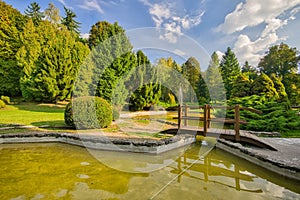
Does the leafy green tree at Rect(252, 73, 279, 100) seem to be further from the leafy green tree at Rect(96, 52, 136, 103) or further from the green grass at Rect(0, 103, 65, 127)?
the green grass at Rect(0, 103, 65, 127)

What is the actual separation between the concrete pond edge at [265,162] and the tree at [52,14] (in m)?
28.5

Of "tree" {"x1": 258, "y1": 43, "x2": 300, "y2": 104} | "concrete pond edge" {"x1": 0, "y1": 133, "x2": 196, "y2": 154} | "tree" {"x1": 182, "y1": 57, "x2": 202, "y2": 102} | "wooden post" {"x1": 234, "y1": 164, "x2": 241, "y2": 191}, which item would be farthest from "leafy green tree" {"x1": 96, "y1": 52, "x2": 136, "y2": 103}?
"tree" {"x1": 258, "y1": 43, "x2": 300, "y2": 104}

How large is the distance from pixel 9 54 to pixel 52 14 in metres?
10.9

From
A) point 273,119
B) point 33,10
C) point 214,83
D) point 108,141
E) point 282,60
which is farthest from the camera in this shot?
point 33,10

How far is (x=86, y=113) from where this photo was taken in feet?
21.2

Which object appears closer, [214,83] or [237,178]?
[237,178]

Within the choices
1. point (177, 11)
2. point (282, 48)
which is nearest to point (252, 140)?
point (177, 11)

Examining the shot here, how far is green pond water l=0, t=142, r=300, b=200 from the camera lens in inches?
89.8

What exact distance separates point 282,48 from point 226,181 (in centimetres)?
2180

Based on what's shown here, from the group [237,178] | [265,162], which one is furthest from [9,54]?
[265,162]

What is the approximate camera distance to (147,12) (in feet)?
28.9

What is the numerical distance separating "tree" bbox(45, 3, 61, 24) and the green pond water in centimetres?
2606

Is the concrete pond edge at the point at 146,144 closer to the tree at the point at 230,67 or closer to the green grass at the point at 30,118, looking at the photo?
the green grass at the point at 30,118

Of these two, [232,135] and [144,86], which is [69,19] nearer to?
[144,86]
